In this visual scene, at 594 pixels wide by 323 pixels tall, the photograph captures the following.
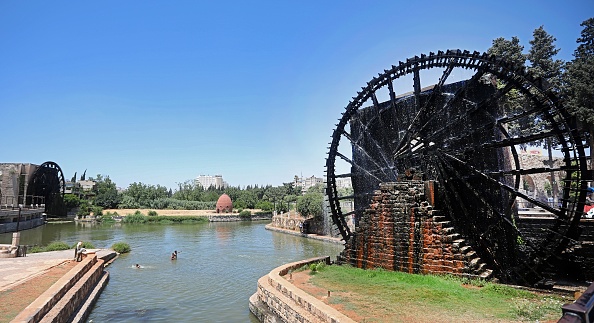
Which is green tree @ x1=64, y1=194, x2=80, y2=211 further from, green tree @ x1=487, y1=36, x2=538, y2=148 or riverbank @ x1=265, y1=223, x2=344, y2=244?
green tree @ x1=487, y1=36, x2=538, y2=148

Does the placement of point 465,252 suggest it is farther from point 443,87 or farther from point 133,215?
point 133,215

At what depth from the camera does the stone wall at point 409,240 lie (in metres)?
9.09

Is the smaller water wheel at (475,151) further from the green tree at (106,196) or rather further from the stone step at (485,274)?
the green tree at (106,196)

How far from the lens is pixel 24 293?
8.95m

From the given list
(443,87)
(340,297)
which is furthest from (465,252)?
(443,87)

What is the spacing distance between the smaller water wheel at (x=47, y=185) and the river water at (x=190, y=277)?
60.6 feet

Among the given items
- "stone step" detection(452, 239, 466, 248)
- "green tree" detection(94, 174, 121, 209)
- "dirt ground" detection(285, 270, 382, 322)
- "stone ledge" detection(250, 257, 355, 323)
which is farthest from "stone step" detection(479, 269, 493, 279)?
"green tree" detection(94, 174, 121, 209)

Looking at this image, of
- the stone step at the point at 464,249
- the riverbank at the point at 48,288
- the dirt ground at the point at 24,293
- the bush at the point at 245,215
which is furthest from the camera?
the bush at the point at 245,215

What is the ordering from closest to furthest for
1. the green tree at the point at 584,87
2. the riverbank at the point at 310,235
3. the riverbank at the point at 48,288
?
1. the riverbank at the point at 48,288
2. the green tree at the point at 584,87
3. the riverbank at the point at 310,235

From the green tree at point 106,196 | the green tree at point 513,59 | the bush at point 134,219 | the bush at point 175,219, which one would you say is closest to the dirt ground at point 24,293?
the green tree at point 513,59

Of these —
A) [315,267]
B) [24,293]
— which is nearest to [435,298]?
[315,267]

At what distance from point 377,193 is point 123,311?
8.32 metres

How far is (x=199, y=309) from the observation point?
11.3 m

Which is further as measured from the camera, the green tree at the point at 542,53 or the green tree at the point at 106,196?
the green tree at the point at 106,196
